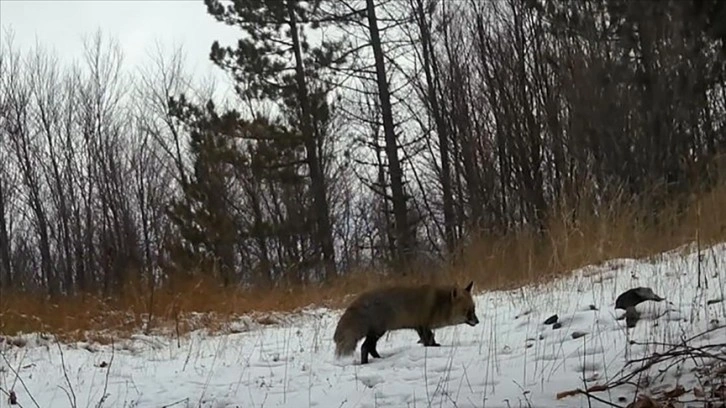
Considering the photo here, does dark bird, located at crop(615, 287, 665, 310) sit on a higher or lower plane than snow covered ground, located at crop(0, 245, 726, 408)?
higher

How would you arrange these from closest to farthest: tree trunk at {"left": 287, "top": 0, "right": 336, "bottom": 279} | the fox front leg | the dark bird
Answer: the dark bird → the fox front leg → tree trunk at {"left": 287, "top": 0, "right": 336, "bottom": 279}

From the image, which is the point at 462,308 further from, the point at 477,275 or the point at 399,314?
the point at 477,275

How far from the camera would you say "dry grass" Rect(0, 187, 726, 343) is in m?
8.36

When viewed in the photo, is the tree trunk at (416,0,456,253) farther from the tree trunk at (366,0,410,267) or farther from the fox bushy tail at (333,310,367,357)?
the fox bushy tail at (333,310,367,357)

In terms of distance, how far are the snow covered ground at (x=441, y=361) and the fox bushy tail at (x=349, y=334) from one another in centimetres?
10

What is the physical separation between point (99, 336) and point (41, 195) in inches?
860

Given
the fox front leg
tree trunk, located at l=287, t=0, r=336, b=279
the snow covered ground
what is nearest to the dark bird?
the snow covered ground

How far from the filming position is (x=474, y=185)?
19.6 meters

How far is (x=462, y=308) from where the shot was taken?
659 centimetres

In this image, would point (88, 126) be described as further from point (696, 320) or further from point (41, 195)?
point (696, 320)

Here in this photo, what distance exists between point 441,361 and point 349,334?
87cm

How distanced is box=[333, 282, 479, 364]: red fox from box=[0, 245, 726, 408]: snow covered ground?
152mm

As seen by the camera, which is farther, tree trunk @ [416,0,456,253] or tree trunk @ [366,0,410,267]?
tree trunk @ [416,0,456,253]

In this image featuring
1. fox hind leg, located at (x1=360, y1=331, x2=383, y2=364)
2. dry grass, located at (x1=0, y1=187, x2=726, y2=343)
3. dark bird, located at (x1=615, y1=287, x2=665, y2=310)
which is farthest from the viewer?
dry grass, located at (x1=0, y1=187, x2=726, y2=343)
